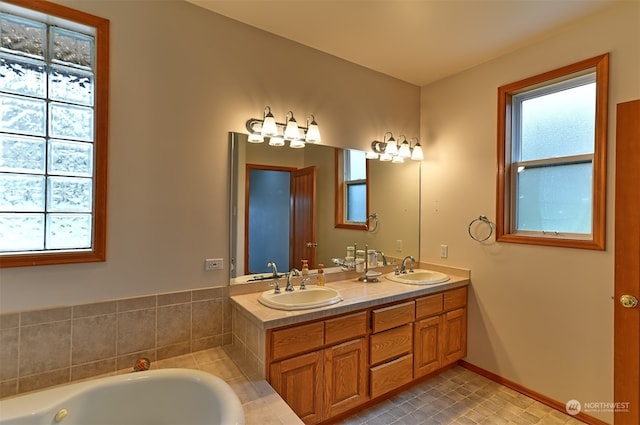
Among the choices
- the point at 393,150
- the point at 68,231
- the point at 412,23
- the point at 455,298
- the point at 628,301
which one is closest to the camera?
the point at 68,231

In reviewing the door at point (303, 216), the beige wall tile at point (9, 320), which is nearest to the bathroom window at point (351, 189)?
the door at point (303, 216)

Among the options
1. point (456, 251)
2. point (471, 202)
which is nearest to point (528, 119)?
point (471, 202)

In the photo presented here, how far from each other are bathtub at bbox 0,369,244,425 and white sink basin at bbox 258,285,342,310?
56cm

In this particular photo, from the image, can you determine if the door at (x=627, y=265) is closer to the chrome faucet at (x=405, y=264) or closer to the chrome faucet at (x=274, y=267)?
the chrome faucet at (x=405, y=264)

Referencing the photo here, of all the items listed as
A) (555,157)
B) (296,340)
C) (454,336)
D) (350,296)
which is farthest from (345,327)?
(555,157)

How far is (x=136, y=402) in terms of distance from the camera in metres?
1.65

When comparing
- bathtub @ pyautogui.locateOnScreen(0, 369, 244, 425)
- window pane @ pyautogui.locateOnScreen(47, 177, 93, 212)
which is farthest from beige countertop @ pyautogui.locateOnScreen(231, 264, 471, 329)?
window pane @ pyautogui.locateOnScreen(47, 177, 93, 212)

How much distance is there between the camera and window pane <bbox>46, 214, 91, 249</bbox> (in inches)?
68.7

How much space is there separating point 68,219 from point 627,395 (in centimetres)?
350

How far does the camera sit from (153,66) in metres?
1.92

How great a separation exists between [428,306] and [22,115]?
2.95 meters

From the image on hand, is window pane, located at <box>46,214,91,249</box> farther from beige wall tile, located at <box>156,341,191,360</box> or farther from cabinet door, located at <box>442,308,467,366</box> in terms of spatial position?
cabinet door, located at <box>442,308,467,366</box>

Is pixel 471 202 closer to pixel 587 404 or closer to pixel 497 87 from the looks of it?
pixel 497 87

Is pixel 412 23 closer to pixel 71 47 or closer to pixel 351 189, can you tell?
pixel 351 189
